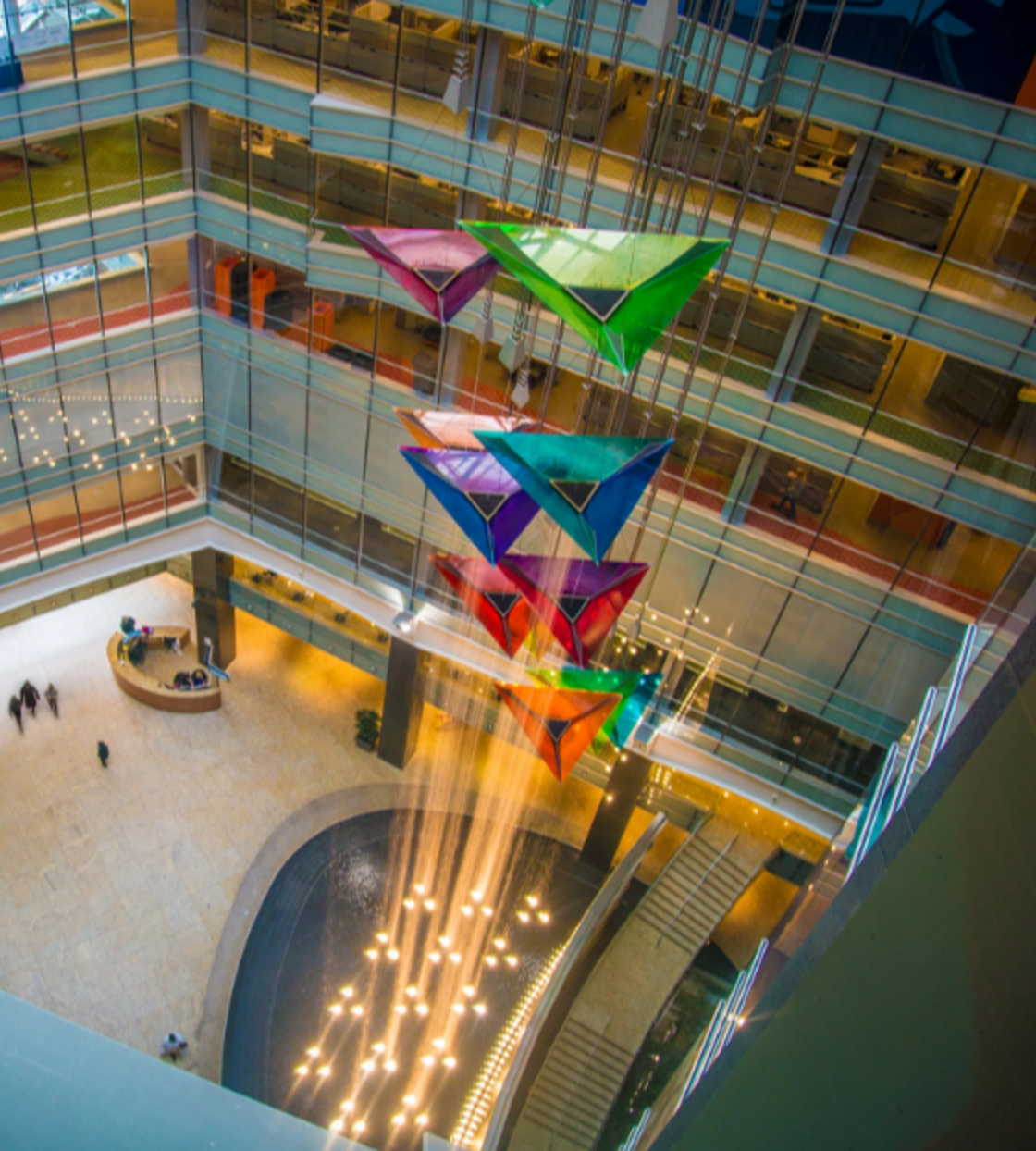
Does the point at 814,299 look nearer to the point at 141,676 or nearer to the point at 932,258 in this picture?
the point at 932,258

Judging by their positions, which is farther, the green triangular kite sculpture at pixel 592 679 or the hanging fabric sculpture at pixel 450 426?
the green triangular kite sculpture at pixel 592 679

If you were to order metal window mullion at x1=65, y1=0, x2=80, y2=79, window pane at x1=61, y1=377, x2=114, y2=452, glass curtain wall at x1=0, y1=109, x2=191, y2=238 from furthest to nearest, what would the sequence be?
window pane at x1=61, y1=377, x2=114, y2=452 → glass curtain wall at x1=0, y1=109, x2=191, y2=238 → metal window mullion at x1=65, y1=0, x2=80, y2=79

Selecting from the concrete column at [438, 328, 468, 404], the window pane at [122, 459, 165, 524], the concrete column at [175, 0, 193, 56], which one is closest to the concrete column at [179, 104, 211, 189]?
the concrete column at [175, 0, 193, 56]

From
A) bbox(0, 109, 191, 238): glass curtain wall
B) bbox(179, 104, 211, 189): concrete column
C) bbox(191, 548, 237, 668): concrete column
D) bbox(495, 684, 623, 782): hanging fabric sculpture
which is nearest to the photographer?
bbox(495, 684, 623, 782): hanging fabric sculpture

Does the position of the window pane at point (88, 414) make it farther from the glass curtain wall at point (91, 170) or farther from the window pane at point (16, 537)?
the glass curtain wall at point (91, 170)

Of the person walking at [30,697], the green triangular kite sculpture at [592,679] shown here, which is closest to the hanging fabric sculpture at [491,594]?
the green triangular kite sculpture at [592,679]

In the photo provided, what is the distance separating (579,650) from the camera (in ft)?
45.9

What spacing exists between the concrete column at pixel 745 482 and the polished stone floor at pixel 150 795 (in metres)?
12.2

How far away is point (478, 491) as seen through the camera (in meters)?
11.9

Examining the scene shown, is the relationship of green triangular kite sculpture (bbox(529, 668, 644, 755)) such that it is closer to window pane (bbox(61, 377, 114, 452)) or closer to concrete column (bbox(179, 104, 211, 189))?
window pane (bbox(61, 377, 114, 452))

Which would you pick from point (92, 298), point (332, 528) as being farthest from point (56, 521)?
point (332, 528)

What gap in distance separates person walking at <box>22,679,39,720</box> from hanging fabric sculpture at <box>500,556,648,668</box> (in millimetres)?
22581

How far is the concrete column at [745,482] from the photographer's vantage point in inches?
893

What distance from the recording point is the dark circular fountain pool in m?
23.7
